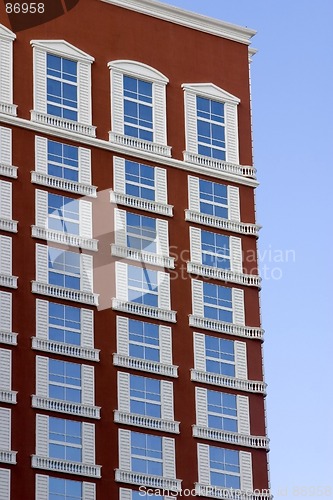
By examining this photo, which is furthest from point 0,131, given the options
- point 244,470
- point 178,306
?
point 244,470

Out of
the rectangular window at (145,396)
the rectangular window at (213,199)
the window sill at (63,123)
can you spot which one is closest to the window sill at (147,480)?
the rectangular window at (145,396)

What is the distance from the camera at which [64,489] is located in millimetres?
71938

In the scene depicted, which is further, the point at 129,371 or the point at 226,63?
the point at 226,63

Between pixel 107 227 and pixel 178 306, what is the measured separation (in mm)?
4687

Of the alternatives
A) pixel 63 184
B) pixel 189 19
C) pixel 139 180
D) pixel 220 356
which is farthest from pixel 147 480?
pixel 189 19

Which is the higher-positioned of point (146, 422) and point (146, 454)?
point (146, 422)

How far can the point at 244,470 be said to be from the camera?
76.1 metres

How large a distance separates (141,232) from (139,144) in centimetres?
427

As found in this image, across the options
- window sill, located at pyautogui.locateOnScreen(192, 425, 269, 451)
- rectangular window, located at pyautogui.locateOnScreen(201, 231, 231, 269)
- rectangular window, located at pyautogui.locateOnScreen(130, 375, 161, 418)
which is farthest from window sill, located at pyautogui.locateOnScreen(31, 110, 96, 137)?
window sill, located at pyautogui.locateOnScreen(192, 425, 269, 451)

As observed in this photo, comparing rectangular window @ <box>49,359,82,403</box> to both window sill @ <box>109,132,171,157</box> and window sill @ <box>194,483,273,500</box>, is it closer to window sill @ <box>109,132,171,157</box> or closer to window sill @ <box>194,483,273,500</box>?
window sill @ <box>194,483,273,500</box>

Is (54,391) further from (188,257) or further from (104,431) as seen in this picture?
(188,257)

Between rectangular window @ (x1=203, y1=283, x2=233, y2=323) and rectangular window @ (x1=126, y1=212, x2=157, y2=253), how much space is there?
10.2 feet

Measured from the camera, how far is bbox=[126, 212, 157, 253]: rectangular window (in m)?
77.6

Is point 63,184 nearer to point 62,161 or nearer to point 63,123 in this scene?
point 62,161
